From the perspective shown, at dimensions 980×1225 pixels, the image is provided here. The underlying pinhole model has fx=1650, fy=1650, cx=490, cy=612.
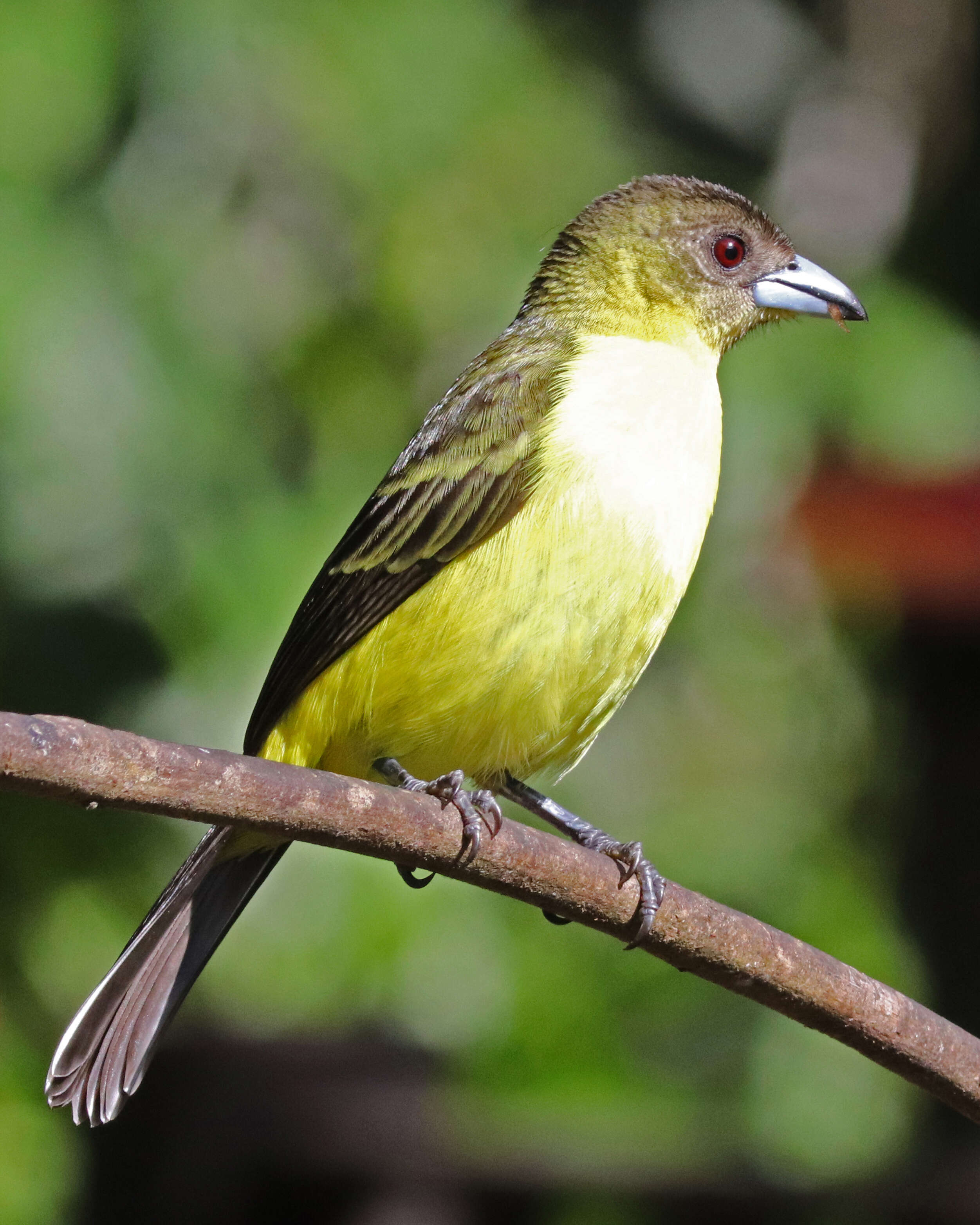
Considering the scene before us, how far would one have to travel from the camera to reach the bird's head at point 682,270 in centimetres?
391

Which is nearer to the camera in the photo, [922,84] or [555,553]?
[555,553]

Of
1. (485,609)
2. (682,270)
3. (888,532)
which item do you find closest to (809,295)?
(682,270)

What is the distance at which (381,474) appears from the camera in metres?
3.97

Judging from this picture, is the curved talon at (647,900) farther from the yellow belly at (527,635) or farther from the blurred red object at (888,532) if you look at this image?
the blurred red object at (888,532)

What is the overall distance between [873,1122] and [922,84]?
3454 mm

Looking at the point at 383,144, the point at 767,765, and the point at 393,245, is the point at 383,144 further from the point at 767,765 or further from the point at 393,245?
the point at 767,765

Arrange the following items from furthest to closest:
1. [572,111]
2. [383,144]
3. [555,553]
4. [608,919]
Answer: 1. [572,111]
2. [383,144]
3. [555,553]
4. [608,919]

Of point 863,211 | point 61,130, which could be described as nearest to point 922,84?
point 863,211

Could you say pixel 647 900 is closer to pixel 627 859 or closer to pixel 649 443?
pixel 627 859

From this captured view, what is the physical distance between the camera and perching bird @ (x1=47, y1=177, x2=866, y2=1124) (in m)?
3.21

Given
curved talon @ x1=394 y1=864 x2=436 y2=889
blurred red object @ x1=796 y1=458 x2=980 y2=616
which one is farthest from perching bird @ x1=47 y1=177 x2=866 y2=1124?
blurred red object @ x1=796 y1=458 x2=980 y2=616

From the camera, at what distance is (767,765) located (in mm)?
5062

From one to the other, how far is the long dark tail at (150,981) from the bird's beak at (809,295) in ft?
5.90

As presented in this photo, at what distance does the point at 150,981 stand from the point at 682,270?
6.72 ft
